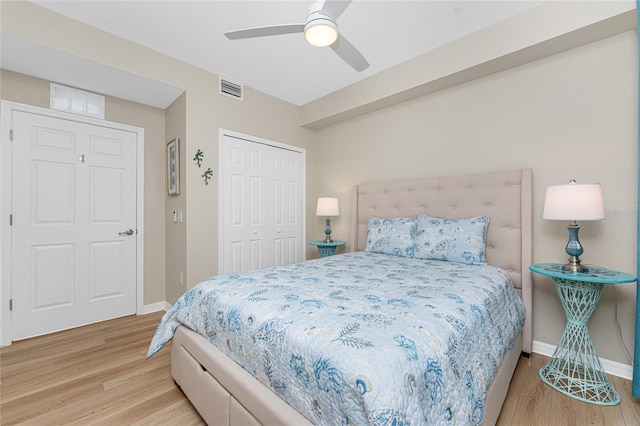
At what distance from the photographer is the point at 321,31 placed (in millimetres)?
1566

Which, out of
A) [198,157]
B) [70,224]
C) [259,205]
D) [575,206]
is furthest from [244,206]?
[575,206]

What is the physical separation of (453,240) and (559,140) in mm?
1134

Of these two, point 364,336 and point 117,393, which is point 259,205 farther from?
point 364,336

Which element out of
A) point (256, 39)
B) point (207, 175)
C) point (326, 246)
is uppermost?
point (256, 39)

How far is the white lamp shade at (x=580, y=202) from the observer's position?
69.2 inches

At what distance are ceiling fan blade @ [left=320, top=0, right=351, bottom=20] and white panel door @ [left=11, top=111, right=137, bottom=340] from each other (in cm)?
280

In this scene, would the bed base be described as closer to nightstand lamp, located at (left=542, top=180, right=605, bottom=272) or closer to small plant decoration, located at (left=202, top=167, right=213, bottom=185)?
nightstand lamp, located at (left=542, top=180, right=605, bottom=272)

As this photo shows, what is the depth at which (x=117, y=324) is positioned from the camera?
2932 mm

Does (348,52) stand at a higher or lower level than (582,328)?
higher

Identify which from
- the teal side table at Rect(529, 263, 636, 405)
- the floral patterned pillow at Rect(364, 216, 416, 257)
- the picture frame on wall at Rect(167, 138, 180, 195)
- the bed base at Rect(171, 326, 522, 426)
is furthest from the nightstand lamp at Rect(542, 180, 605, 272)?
the picture frame on wall at Rect(167, 138, 180, 195)

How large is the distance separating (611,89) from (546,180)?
2.40 ft

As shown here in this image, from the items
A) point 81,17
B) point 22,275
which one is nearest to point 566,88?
point 81,17

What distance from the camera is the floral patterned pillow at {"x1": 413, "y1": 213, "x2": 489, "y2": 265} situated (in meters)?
2.32

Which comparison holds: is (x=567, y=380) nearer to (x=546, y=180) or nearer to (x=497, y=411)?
(x=497, y=411)
